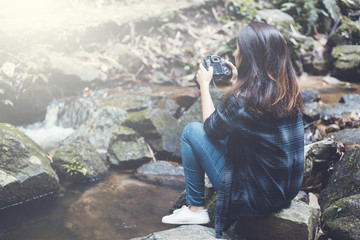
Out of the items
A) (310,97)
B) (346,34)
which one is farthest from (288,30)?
(310,97)

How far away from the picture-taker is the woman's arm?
2.23 metres

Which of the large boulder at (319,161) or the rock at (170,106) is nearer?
the large boulder at (319,161)

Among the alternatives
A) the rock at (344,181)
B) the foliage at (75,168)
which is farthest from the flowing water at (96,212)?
the rock at (344,181)

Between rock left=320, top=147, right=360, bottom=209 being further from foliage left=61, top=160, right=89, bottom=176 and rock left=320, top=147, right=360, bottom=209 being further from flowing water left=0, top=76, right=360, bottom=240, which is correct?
foliage left=61, top=160, right=89, bottom=176

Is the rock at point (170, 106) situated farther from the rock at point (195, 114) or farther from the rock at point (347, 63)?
the rock at point (347, 63)

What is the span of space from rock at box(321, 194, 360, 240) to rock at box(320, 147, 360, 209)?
320 mm

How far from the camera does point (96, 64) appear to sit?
26.8ft

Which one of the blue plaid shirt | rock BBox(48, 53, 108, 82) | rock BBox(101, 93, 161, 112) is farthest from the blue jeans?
rock BBox(48, 53, 108, 82)

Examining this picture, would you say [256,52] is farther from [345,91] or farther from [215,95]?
[345,91]

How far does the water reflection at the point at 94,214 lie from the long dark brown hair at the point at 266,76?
1.75 metres

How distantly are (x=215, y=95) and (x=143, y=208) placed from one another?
2.52 metres

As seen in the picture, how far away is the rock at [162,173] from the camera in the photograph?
416 centimetres

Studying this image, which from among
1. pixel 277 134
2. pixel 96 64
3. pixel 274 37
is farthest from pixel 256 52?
pixel 96 64

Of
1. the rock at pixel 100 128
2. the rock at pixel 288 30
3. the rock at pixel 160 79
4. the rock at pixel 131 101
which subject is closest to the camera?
the rock at pixel 100 128
